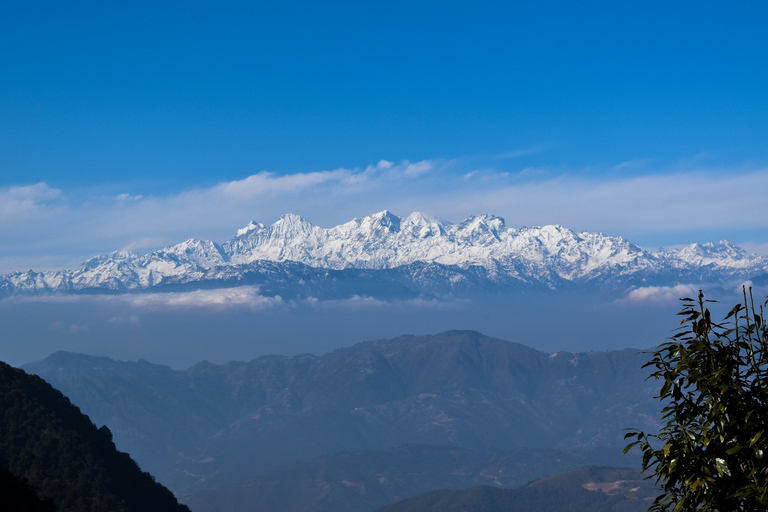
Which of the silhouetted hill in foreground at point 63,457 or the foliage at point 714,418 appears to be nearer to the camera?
the foliage at point 714,418

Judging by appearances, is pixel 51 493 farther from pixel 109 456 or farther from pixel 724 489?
pixel 724 489

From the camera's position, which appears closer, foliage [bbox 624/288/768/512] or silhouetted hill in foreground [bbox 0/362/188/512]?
foliage [bbox 624/288/768/512]

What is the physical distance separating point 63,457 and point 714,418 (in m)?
138

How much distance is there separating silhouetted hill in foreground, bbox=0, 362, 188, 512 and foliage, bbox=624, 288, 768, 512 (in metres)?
117

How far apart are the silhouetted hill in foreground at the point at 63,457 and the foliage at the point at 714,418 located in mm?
A: 116705

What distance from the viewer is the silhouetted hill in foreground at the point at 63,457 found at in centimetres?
12031

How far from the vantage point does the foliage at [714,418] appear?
50.8 ft

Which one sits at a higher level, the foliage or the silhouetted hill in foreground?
the foliage

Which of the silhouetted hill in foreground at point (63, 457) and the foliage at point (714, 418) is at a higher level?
the foliage at point (714, 418)

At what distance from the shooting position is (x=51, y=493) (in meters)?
118

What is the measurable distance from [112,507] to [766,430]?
12903 centimetres

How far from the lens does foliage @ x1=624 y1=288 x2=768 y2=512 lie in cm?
1548

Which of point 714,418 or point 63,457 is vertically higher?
point 714,418

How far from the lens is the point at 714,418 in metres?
15.7
